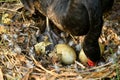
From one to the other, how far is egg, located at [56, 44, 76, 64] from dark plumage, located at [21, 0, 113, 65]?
27 cm

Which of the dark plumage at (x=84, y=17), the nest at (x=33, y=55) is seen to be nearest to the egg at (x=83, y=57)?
the nest at (x=33, y=55)

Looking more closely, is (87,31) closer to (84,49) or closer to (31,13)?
(84,49)

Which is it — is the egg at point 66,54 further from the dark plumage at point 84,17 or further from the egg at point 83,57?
the dark plumage at point 84,17

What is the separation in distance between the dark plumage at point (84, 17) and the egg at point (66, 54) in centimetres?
27

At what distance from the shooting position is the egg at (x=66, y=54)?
4559 millimetres

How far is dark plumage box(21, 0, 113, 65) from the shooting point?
3.91 meters

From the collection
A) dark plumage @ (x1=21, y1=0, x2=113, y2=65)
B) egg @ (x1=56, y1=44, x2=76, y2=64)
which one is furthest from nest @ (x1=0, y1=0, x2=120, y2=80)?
dark plumage @ (x1=21, y1=0, x2=113, y2=65)

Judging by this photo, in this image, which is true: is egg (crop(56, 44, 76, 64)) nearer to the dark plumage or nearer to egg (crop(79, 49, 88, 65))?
egg (crop(79, 49, 88, 65))

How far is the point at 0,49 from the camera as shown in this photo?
188 inches

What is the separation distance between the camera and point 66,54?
14.9 feet

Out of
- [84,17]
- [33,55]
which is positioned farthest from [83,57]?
[84,17]


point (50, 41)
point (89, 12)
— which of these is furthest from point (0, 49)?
point (89, 12)

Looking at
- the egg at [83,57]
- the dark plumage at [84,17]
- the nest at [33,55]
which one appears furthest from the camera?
the egg at [83,57]

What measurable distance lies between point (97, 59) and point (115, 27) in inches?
24.8
